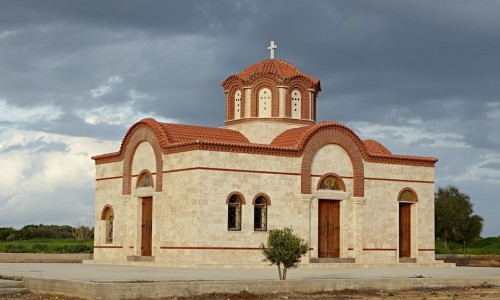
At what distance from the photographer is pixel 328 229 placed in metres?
33.7

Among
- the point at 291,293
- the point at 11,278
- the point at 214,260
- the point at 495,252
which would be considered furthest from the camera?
the point at 495,252

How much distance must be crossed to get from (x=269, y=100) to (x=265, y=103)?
0.21 metres

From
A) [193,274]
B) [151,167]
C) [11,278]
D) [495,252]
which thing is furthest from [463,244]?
[11,278]

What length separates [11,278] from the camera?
22.3 meters

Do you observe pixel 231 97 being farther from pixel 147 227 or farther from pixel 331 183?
pixel 147 227

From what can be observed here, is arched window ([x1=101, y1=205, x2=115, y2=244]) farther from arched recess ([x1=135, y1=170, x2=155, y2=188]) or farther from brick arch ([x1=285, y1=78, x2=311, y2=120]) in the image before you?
brick arch ([x1=285, y1=78, x2=311, y2=120])

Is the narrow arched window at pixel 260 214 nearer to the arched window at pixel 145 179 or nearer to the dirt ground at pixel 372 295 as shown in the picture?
the arched window at pixel 145 179

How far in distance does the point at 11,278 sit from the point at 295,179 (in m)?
13.2

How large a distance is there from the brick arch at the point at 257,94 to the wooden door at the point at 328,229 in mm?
4513

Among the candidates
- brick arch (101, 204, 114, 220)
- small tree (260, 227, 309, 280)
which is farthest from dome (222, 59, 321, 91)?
small tree (260, 227, 309, 280)

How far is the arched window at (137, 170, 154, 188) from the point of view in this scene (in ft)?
109

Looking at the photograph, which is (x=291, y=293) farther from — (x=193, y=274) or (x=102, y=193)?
(x=102, y=193)

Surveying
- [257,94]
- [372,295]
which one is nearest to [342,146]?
[257,94]

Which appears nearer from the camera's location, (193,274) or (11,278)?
(11,278)
